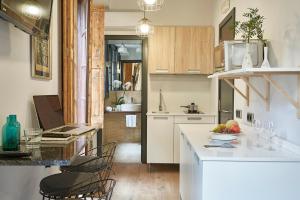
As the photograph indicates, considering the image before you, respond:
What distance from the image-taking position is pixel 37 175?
276 cm

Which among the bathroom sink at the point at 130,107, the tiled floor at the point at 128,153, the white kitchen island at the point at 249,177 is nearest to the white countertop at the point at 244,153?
the white kitchen island at the point at 249,177

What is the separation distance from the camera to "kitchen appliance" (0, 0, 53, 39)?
177cm

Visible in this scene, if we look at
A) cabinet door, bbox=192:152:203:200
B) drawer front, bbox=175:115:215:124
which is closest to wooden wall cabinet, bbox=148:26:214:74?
drawer front, bbox=175:115:215:124

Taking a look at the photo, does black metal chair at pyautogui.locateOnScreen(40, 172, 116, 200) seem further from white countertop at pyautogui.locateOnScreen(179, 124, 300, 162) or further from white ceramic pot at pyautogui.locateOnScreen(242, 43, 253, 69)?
white ceramic pot at pyautogui.locateOnScreen(242, 43, 253, 69)

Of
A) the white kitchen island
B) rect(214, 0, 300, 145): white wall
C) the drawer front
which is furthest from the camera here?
the drawer front

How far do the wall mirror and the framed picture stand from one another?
3986 mm

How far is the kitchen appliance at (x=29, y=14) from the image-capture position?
5.80 feet

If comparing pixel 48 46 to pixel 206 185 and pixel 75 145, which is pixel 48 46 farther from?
pixel 206 185

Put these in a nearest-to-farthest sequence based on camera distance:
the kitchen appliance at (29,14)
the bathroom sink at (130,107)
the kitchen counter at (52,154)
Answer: the kitchen counter at (52,154) → the kitchen appliance at (29,14) → the bathroom sink at (130,107)

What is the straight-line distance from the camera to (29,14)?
2.11m

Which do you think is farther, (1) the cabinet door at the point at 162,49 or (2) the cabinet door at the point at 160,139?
(1) the cabinet door at the point at 162,49

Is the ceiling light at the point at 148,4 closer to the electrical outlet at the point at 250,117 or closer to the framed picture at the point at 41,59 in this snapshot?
the framed picture at the point at 41,59

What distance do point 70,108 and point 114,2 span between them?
258cm

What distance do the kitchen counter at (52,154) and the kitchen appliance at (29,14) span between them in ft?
2.44
